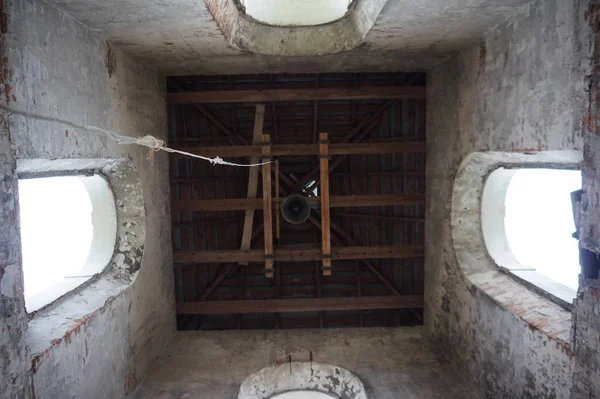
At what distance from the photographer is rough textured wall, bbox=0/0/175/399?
3.03m

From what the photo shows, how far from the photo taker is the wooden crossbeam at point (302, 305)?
684 cm

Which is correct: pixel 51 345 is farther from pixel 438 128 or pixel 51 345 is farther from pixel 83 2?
pixel 438 128

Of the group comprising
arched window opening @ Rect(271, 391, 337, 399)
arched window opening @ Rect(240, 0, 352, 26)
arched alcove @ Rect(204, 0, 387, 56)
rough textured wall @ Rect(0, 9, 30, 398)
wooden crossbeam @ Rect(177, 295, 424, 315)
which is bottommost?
arched window opening @ Rect(271, 391, 337, 399)

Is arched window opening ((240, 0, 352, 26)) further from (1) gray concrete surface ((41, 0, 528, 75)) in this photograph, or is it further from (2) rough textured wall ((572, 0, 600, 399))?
(2) rough textured wall ((572, 0, 600, 399))

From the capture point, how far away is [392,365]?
18.5ft

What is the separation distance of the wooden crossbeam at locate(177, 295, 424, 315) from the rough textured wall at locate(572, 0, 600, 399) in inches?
148

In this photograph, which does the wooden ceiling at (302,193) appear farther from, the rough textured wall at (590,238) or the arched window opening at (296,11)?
the rough textured wall at (590,238)

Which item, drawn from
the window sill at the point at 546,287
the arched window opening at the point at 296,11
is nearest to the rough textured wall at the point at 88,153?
the arched window opening at the point at 296,11

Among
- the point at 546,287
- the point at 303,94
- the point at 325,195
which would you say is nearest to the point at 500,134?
the point at 546,287

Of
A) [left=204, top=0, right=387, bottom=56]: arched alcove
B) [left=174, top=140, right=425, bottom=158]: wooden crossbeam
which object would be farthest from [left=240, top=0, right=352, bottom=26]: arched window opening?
[left=174, top=140, right=425, bottom=158]: wooden crossbeam

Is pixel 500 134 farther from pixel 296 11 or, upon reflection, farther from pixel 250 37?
pixel 250 37

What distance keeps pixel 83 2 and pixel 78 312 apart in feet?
8.82

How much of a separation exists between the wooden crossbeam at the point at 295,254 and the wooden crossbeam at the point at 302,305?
71 cm

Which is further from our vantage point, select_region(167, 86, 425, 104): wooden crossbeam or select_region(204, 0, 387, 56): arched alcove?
select_region(167, 86, 425, 104): wooden crossbeam
